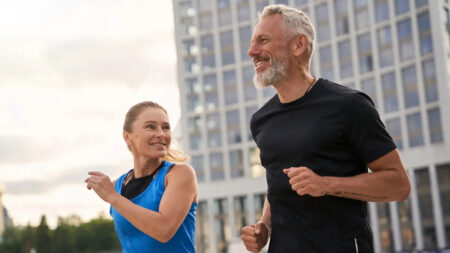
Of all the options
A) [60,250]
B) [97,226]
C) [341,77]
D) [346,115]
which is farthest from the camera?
[97,226]

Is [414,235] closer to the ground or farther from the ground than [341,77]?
closer to the ground

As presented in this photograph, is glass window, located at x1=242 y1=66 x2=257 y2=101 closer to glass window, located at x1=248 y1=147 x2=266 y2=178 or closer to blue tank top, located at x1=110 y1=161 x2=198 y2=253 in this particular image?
glass window, located at x1=248 y1=147 x2=266 y2=178

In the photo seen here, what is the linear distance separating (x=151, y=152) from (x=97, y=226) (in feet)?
429

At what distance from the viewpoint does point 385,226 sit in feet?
224

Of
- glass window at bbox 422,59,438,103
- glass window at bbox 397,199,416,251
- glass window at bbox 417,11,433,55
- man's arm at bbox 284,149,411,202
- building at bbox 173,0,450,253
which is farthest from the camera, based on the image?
glass window at bbox 397,199,416,251

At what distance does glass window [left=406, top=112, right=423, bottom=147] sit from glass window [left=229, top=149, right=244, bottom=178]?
2132 cm

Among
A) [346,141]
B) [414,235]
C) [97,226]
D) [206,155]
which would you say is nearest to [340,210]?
[346,141]

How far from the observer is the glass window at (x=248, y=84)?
80688 mm

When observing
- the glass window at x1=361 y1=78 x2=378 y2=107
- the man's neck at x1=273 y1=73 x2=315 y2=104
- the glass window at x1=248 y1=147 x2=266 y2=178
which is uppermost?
the glass window at x1=361 y1=78 x2=378 y2=107

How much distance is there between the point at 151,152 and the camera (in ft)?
14.2

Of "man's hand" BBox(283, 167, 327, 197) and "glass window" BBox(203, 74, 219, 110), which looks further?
"glass window" BBox(203, 74, 219, 110)

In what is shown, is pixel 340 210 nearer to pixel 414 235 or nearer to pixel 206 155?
pixel 414 235

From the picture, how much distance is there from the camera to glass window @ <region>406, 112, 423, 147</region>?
6512 cm

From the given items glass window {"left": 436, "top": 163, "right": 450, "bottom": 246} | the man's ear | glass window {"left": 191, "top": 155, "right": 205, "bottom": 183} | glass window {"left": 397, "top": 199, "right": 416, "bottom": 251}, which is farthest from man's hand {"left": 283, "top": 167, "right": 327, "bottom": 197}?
glass window {"left": 191, "top": 155, "right": 205, "bottom": 183}
